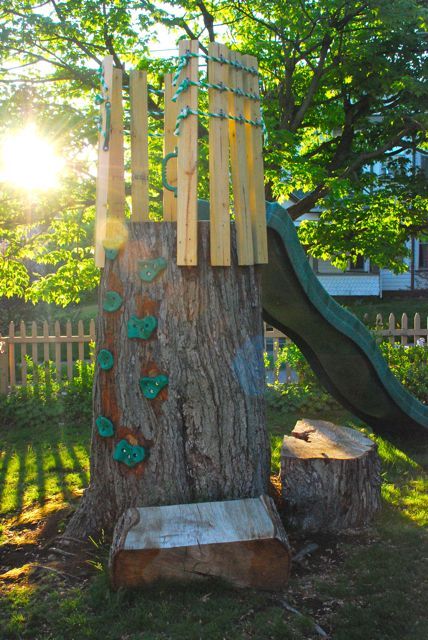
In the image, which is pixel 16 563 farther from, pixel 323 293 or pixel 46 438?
pixel 46 438

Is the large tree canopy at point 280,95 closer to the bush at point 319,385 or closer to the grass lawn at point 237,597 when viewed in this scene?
the bush at point 319,385

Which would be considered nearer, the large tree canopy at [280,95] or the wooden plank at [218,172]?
the wooden plank at [218,172]

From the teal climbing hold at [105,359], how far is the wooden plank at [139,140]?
0.81m

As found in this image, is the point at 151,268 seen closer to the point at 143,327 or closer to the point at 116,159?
the point at 143,327

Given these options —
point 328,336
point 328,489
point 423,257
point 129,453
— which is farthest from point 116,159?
point 423,257

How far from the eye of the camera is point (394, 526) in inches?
157

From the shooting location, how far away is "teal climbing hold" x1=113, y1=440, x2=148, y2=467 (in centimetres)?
360

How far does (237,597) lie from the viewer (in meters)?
3.04

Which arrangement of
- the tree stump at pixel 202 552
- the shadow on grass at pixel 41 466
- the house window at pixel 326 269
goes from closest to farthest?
the tree stump at pixel 202 552
the shadow on grass at pixel 41 466
the house window at pixel 326 269

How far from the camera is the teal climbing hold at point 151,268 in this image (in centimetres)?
357

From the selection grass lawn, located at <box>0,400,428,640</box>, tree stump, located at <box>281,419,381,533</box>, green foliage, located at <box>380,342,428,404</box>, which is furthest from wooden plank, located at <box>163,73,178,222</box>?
green foliage, located at <box>380,342,428,404</box>

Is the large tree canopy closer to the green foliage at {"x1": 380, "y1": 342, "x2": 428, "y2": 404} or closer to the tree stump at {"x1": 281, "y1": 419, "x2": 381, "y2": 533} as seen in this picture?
the green foliage at {"x1": 380, "y1": 342, "x2": 428, "y2": 404}

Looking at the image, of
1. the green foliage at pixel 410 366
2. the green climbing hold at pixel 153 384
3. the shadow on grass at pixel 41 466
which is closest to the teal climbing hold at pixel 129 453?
the green climbing hold at pixel 153 384

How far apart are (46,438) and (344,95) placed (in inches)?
298
